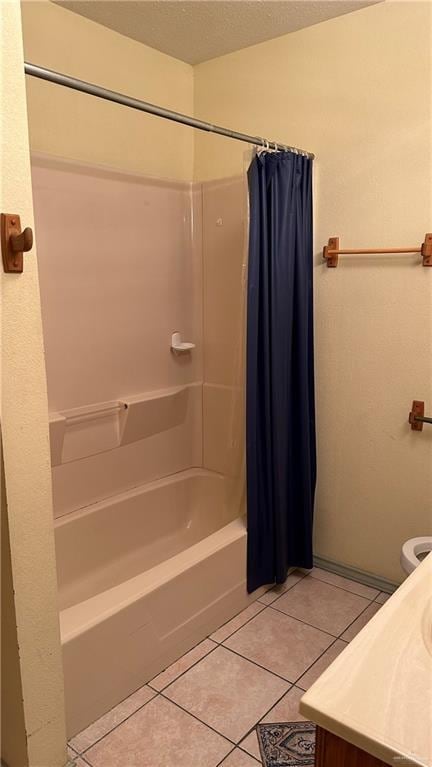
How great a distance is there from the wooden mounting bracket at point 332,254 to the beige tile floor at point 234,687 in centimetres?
149

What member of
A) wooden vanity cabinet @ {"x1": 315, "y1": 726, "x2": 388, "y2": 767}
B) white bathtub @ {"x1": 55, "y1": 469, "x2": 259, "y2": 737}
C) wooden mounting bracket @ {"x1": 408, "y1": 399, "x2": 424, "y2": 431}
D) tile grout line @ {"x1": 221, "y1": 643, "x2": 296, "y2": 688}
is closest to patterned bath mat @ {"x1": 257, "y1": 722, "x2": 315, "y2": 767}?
tile grout line @ {"x1": 221, "y1": 643, "x2": 296, "y2": 688}

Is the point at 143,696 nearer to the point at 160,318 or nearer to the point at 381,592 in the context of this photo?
the point at 381,592

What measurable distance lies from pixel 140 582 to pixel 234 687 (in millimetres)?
489

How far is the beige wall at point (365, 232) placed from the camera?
2.11 m

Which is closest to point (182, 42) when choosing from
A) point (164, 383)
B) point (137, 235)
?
point (137, 235)

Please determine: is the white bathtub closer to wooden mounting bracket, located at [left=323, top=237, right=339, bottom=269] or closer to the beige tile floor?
the beige tile floor

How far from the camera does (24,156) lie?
4.09 ft

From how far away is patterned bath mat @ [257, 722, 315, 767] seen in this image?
61.7 inches

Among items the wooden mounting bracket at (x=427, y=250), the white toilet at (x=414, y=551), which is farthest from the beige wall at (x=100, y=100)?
the white toilet at (x=414, y=551)

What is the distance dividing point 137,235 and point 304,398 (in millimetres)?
1116

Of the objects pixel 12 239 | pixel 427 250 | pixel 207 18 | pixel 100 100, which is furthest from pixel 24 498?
pixel 207 18

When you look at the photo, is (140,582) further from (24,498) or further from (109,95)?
(109,95)

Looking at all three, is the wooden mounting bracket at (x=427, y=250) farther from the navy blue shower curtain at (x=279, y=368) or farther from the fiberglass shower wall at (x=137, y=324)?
the fiberglass shower wall at (x=137, y=324)

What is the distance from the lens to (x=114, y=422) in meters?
2.54
